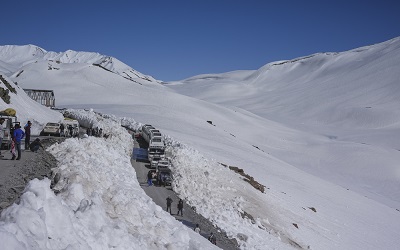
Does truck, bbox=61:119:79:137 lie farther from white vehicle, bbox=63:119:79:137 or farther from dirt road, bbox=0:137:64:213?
dirt road, bbox=0:137:64:213

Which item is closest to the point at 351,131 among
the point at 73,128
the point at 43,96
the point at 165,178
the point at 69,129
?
the point at 43,96

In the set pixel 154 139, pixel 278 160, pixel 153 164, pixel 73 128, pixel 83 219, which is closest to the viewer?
pixel 83 219

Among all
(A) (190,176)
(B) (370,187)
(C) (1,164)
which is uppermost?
(C) (1,164)

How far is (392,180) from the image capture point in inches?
2453

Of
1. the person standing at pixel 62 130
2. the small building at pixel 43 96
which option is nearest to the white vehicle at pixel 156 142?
the person standing at pixel 62 130

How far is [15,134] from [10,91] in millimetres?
20611

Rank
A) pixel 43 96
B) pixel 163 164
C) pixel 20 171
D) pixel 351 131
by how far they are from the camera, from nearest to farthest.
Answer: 1. pixel 20 171
2. pixel 163 164
3. pixel 43 96
4. pixel 351 131

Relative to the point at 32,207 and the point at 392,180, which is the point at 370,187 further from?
the point at 32,207

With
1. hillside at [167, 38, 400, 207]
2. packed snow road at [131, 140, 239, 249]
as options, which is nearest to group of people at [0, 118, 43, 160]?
packed snow road at [131, 140, 239, 249]

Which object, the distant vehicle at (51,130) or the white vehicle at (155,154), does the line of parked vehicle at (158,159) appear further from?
Result: the distant vehicle at (51,130)

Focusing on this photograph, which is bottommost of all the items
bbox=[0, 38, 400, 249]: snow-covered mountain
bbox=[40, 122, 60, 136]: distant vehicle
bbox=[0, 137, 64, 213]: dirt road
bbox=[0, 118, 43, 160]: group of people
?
bbox=[0, 38, 400, 249]: snow-covered mountain

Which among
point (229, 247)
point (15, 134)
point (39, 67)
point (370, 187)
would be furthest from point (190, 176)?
point (39, 67)

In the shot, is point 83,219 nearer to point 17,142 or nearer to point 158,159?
point 17,142

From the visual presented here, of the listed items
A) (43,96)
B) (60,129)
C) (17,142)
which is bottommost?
(43,96)
